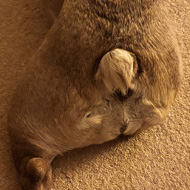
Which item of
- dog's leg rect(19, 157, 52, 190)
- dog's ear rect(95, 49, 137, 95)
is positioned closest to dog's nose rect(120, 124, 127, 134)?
dog's ear rect(95, 49, 137, 95)

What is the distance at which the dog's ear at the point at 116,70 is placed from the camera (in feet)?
2.40

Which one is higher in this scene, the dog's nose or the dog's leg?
the dog's nose

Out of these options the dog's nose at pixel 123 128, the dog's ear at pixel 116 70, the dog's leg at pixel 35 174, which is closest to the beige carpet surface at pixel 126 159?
the dog's leg at pixel 35 174

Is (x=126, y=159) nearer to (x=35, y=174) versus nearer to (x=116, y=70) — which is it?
(x=35, y=174)

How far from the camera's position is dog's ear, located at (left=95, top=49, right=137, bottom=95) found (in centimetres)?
73

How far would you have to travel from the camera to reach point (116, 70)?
0.74 m

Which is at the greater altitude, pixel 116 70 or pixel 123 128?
pixel 116 70

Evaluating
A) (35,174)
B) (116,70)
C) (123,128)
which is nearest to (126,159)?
(123,128)

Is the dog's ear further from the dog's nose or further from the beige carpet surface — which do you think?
the beige carpet surface

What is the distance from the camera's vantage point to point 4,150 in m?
1.19

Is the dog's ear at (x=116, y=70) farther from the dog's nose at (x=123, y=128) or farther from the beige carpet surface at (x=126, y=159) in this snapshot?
the beige carpet surface at (x=126, y=159)

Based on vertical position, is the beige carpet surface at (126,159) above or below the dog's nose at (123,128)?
below

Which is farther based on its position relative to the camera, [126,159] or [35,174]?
[126,159]

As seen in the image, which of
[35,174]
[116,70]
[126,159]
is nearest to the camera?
[116,70]
